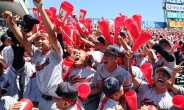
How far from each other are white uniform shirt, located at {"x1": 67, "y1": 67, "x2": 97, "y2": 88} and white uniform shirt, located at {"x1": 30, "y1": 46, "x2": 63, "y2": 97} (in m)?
0.29

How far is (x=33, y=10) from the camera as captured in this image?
12.9ft

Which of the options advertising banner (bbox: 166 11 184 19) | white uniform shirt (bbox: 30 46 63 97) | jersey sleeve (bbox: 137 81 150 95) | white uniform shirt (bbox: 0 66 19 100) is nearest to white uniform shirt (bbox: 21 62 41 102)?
white uniform shirt (bbox: 0 66 19 100)

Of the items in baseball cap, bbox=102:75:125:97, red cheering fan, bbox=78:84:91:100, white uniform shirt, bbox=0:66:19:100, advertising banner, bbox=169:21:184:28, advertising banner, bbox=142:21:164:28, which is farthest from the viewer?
advertising banner, bbox=142:21:164:28

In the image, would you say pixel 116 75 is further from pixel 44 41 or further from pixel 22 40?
pixel 22 40

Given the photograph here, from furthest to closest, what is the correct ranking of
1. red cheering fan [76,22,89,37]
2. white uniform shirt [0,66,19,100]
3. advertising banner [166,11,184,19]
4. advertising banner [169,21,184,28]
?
advertising banner [169,21,184,28]
advertising banner [166,11,184,19]
red cheering fan [76,22,89,37]
white uniform shirt [0,66,19,100]

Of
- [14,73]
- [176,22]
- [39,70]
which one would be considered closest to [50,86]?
[39,70]

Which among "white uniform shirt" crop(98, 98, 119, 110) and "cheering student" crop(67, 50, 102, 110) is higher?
"cheering student" crop(67, 50, 102, 110)

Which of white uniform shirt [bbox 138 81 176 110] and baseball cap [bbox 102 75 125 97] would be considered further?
white uniform shirt [bbox 138 81 176 110]

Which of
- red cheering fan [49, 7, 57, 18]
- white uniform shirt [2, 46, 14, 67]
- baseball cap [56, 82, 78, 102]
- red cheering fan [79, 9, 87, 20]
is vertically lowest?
baseball cap [56, 82, 78, 102]

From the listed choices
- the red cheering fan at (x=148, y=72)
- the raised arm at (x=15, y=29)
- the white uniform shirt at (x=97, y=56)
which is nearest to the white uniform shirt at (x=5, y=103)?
the raised arm at (x=15, y=29)

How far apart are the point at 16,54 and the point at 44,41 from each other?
62 cm

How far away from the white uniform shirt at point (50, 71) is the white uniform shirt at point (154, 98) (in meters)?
0.98

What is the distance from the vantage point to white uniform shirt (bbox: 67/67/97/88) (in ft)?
9.53

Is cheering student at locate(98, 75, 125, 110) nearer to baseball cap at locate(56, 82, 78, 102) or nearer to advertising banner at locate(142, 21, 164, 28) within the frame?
baseball cap at locate(56, 82, 78, 102)
